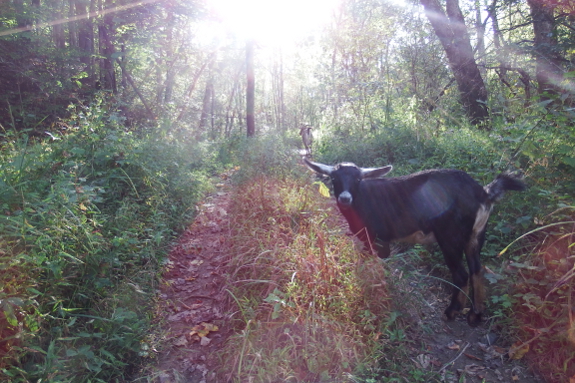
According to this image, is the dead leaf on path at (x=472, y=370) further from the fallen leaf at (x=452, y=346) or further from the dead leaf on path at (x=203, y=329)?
the dead leaf on path at (x=203, y=329)

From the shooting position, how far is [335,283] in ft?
12.2

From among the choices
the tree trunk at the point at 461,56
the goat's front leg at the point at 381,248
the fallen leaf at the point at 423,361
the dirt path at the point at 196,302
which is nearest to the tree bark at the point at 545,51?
the tree trunk at the point at 461,56

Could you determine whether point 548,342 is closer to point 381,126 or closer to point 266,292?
point 266,292

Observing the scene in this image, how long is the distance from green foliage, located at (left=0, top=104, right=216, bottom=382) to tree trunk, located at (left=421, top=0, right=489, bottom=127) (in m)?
7.75

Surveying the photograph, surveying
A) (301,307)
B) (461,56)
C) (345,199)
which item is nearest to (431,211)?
(345,199)

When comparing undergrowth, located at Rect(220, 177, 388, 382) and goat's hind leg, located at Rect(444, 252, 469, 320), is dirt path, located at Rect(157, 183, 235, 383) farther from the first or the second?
goat's hind leg, located at Rect(444, 252, 469, 320)

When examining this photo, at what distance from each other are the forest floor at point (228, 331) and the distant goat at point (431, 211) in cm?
29

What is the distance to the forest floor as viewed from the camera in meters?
3.32

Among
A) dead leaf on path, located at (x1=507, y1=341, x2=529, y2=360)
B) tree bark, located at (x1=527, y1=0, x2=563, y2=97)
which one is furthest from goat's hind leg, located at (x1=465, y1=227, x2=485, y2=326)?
tree bark, located at (x1=527, y1=0, x2=563, y2=97)

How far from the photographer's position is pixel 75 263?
342 cm

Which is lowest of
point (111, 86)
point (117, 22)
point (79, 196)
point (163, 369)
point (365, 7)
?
point (163, 369)

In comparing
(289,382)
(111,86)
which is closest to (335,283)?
(289,382)

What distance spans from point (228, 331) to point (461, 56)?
8.65 meters

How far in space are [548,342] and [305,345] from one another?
2.17m
